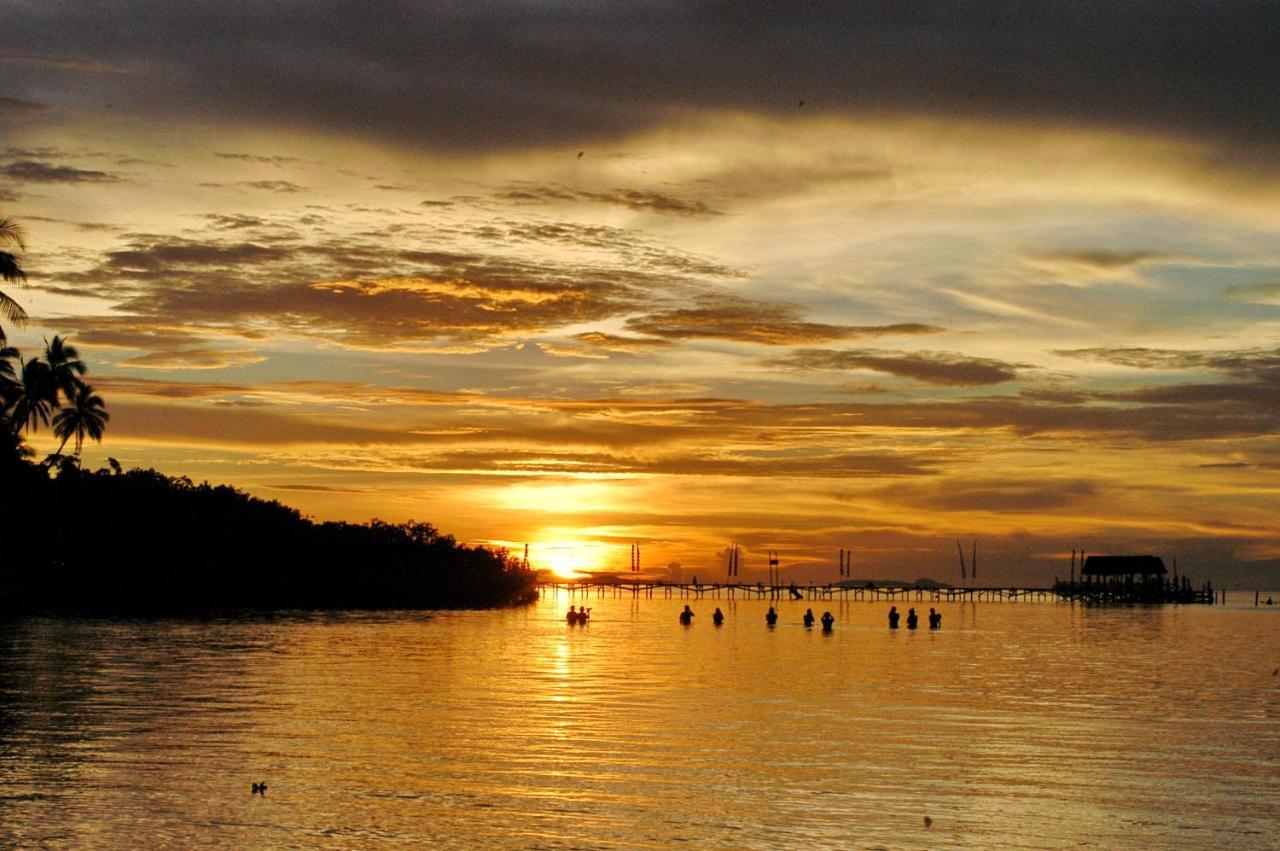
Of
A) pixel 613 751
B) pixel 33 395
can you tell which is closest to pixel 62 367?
pixel 33 395

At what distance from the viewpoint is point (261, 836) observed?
2394 cm

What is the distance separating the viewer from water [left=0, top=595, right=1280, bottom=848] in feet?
83.5

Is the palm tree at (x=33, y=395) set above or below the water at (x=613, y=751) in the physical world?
above

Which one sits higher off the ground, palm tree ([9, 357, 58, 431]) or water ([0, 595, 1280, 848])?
palm tree ([9, 357, 58, 431])

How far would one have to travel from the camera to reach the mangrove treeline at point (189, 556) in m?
105

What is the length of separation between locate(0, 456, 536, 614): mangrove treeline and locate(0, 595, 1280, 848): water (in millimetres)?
37833

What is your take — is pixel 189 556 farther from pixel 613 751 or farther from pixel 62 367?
pixel 613 751

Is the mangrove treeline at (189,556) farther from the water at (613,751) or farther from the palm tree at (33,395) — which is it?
the water at (613,751)

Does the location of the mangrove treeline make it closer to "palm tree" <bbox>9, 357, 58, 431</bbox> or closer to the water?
"palm tree" <bbox>9, 357, 58, 431</bbox>

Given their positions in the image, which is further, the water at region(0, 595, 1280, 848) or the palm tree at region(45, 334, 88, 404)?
the palm tree at region(45, 334, 88, 404)

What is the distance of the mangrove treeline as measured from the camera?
105 m

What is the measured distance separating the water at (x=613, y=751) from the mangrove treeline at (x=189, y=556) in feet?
124

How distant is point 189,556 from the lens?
5054 inches

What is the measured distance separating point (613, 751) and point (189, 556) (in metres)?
103
